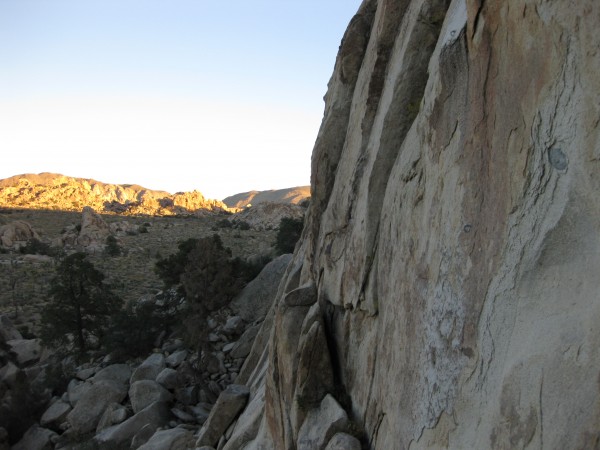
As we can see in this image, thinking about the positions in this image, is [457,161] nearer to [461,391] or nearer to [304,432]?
[461,391]

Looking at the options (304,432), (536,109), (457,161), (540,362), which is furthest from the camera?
(304,432)

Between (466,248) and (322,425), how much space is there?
4.25 meters

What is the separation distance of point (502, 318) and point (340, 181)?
6065mm

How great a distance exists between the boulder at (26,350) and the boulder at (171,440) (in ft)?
41.0

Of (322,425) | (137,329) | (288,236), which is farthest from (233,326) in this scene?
(322,425)

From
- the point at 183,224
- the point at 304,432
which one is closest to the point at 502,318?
A: the point at 304,432

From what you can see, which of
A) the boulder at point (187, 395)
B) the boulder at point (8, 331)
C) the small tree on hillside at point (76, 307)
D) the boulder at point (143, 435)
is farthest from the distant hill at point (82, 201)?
the boulder at point (143, 435)

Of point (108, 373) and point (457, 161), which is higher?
point (457, 161)

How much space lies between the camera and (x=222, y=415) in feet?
44.3

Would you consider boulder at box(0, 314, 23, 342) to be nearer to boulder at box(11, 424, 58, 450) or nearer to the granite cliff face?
boulder at box(11, 424, 58, 450)

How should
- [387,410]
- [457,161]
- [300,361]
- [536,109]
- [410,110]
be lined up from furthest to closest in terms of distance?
[300,361]
[410,110]
[387,410]
[457,161]
[536,109]

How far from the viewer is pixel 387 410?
23.1ft

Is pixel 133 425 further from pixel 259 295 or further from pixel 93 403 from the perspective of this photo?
pixel 259 295

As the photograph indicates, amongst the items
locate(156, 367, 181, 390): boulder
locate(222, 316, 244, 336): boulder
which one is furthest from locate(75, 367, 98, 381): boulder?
locate(222, 316, 244, 336): boulder
